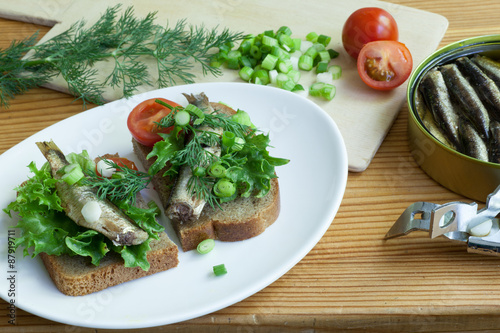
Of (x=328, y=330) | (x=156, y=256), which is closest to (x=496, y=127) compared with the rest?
(x=328, y=330)

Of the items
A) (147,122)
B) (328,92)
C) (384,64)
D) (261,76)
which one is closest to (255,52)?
(261,76)

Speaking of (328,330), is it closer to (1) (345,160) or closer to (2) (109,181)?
(1) (345,160)

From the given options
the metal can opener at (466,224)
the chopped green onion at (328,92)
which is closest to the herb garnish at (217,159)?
the metal can opener at (466,224)

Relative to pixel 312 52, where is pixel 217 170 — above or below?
above

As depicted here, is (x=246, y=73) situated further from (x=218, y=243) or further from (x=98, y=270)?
(x=98, y=270)

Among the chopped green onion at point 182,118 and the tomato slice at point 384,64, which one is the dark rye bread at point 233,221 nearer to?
the chopped green onion at point 182,118

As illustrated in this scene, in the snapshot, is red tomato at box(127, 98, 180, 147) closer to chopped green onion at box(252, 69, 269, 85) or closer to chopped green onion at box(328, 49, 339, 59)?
chopped green onion at box(252, 69, 269, 85)

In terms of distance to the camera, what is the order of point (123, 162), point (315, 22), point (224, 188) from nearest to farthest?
1. point (224, 188)
2. point (123, 162)
3. point (315, 22)
